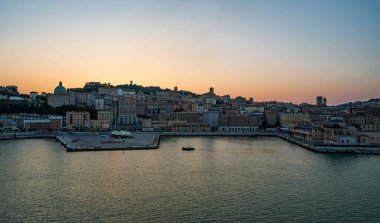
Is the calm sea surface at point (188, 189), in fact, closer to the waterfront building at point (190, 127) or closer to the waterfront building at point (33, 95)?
the waterfront building at point (190, 127)

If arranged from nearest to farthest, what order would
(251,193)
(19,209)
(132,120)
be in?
(19,209) < (251,193) < (132,120)

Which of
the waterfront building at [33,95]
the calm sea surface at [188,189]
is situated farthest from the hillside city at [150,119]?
the calm sea surface at [188,189]

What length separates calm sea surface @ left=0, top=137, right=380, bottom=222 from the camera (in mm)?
6922

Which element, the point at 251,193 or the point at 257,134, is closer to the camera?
the point at 251,193

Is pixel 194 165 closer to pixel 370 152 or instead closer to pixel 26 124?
pixel 370 152

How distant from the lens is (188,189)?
8.72m

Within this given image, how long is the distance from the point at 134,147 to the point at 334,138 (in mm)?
8568

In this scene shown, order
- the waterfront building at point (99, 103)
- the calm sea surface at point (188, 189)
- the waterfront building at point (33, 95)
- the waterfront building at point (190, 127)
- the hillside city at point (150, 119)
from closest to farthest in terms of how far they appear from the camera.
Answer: the calm sea surface at point (188, 189)
the hillside city at point (150, 119)
the waterfront building at point (190, 127)
the waterfront building at point (99, 103)
the waterfront building at point (33, 95)

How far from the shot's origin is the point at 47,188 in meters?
8.78

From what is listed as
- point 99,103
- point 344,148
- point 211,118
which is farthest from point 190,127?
point 344,148

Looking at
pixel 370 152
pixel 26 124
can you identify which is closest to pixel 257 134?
pixel 370 152

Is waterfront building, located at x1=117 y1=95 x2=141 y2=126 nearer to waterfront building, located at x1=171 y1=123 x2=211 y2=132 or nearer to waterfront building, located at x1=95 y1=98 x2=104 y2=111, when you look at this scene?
waterfront building, located at x1=95 y1=98 x2=104 y2=111

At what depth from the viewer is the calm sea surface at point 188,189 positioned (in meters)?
6.92

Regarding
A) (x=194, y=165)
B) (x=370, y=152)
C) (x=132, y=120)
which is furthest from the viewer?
(x=132, y=120)
